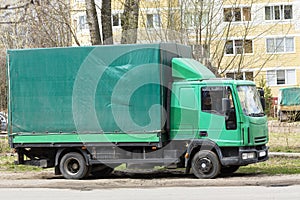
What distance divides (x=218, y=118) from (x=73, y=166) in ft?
13.8

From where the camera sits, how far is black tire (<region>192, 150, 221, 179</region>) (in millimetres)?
17578

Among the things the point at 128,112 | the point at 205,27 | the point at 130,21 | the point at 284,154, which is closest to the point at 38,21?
the point at 130,21

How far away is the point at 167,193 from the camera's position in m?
15.0

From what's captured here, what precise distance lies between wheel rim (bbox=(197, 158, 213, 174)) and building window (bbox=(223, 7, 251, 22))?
1228cm

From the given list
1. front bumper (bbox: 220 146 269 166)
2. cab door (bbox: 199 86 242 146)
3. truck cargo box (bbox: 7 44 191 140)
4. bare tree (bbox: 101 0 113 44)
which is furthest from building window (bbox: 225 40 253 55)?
front bumper (bbox: 220 146 269 166)

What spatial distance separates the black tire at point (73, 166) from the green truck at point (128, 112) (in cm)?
3

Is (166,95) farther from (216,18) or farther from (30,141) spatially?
(216,18)

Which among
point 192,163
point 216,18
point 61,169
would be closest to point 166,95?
point 192,163

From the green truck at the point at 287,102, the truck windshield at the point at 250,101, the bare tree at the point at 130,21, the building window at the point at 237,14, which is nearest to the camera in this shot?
the truck windshield at the point at 250,101

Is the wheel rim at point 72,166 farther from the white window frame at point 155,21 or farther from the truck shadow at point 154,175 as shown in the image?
the white window frame at point 155,21

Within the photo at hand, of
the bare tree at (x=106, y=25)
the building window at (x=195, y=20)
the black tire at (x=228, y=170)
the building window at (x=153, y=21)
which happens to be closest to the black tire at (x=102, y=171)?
the black tire at (x=228, y=170)

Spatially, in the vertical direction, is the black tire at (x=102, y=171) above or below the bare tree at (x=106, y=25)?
below

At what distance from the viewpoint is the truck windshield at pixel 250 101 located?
57.9 ft

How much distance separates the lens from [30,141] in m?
18.4
